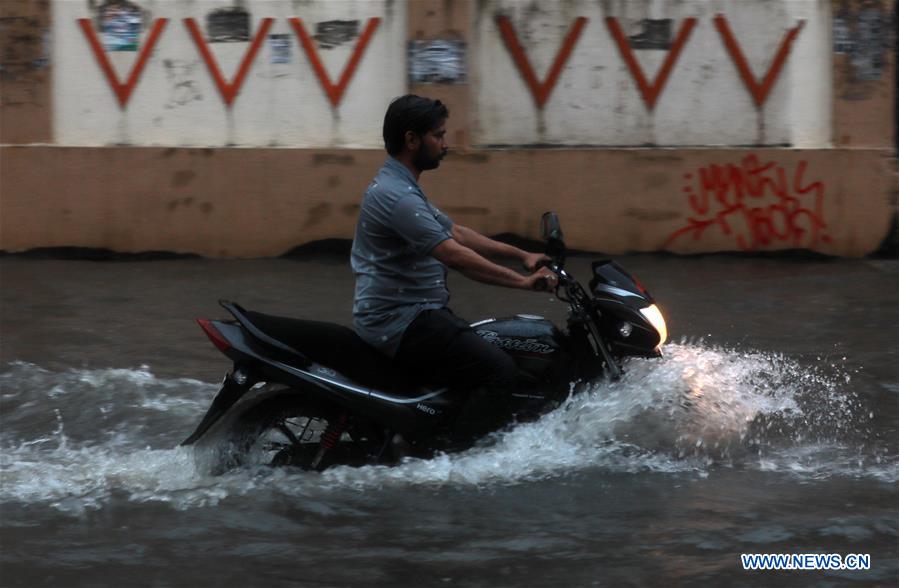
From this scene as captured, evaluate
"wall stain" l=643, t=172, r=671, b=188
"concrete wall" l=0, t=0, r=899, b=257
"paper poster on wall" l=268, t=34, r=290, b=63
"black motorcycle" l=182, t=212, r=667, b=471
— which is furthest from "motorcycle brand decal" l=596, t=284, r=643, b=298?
"paper poster on wall" l=268, t=34, r=290, b=63

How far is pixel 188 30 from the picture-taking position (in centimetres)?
1136

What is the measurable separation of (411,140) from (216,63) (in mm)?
6400

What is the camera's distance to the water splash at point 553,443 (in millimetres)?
5488

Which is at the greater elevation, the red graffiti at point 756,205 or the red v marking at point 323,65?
the red v marking at point 323,65

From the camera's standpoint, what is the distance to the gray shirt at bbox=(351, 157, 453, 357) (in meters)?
5.32

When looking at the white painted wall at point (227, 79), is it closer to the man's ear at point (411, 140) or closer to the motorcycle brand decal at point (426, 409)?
the man's ear at point (411, 140)

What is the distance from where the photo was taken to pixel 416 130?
212 inches

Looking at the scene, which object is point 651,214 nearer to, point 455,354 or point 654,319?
point 654,319

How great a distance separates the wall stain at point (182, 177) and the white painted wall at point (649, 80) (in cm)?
242

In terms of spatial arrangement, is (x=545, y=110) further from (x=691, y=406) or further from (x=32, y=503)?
(x=32, y=503)

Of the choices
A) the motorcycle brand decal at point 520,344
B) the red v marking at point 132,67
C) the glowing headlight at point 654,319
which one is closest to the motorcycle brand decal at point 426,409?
the motorcycle brand decal at point 520,344

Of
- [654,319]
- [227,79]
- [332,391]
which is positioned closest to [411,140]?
[332,391]

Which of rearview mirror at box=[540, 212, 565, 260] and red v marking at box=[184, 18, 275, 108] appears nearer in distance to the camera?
rearview mirror at box=[540, 212, 565, 260]

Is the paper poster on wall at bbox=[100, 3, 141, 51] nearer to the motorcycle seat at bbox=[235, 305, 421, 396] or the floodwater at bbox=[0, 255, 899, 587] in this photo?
the floodwater at bbox=[0, 255, 899, 587]
